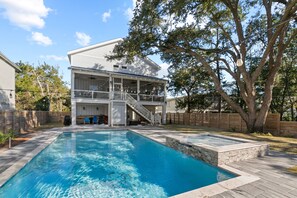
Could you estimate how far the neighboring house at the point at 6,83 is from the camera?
48.0ft

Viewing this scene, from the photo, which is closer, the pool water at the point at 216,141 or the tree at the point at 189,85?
the pool water at the point at 216,141

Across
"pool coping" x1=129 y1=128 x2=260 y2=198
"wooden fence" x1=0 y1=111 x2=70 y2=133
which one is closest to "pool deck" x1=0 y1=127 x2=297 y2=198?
"pool coping" x1=129 y1=128 x2=260 y2=198

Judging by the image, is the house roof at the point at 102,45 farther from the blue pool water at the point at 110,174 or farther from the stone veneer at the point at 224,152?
the stone veneer at the point at 224,152

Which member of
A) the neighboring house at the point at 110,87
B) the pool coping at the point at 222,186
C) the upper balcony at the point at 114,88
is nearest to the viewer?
the pool coping at the point at 222,186

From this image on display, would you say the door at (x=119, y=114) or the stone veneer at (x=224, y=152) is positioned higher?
the door at (x=119, y=114)

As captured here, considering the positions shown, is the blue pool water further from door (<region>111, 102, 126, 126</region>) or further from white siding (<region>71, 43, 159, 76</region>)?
white siding (<region>71, 43, 159, 76</region>)

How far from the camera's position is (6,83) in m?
15.2

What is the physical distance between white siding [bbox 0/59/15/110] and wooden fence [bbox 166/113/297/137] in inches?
688

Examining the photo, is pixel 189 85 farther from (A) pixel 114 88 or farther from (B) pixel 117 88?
(A) pixel 114 88

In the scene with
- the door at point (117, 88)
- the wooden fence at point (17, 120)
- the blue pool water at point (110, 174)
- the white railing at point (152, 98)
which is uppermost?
the door at point (117, 88)

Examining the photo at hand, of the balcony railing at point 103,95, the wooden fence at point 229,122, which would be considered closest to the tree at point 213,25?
the wooden fence at point 229,122

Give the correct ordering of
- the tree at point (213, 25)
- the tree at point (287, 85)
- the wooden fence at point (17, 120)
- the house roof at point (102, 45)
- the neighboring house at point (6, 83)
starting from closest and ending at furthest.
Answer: the wooden fence at point (17, 120), the tree at point (213, 25), the neighboring house at point (6, 83), the tree at point (287, 85), the house roof at point (102, 45)

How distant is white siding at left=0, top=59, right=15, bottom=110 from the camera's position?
14648 mm

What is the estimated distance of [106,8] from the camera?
15.1 m
